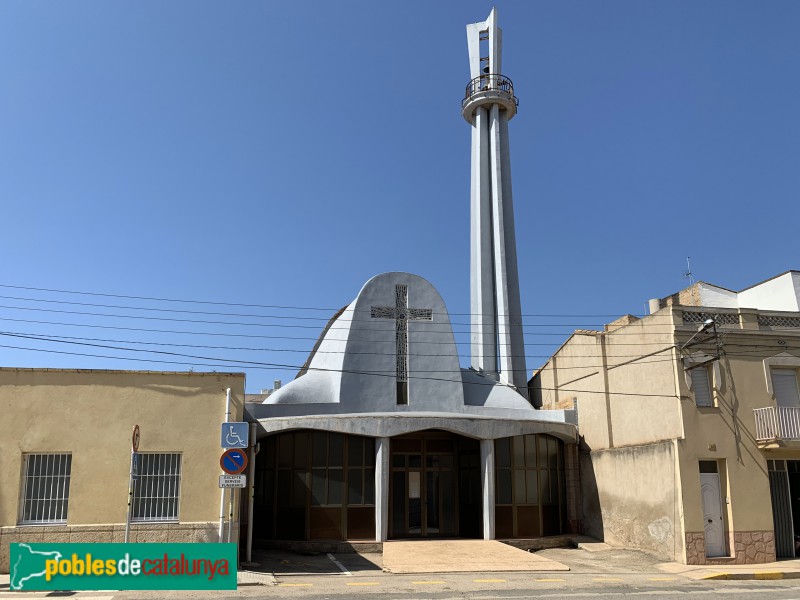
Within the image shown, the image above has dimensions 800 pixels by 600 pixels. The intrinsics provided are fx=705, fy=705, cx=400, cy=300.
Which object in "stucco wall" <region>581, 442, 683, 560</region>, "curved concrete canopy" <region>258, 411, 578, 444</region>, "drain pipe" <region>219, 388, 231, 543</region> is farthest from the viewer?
"curved concrete canopy" <region>258, 411, 578, 444</region>

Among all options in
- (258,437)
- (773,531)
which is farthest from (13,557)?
(773,531)

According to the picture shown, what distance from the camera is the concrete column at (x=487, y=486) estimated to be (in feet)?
70.2

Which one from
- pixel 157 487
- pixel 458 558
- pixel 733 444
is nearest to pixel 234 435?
pixel 157 487

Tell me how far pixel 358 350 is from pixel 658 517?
34.5 feet

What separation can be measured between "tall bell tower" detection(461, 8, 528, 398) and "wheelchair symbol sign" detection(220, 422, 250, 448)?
1609 centimetres

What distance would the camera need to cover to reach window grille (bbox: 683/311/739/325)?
65.3 ft

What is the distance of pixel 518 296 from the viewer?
3325cm

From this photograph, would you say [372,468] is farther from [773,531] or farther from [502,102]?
[502,102]

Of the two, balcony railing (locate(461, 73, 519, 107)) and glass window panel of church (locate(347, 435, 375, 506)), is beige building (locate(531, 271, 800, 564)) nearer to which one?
glass window panel of church (locate(347, 435, 375, 506))

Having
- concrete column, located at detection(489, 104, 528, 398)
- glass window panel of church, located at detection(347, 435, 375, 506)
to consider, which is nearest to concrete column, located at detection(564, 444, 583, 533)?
concrete column, located at detection(489, 104, 528, 398)

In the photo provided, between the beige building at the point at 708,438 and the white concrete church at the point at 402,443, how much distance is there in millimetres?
2775

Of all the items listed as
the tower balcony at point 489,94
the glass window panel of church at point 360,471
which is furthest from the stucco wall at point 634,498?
the tower balcony at point 489,94

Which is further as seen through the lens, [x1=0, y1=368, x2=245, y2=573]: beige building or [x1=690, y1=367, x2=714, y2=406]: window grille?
[x1=690, y1=367, x2=714, y2=406]: window grille

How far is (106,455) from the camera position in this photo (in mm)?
15875
